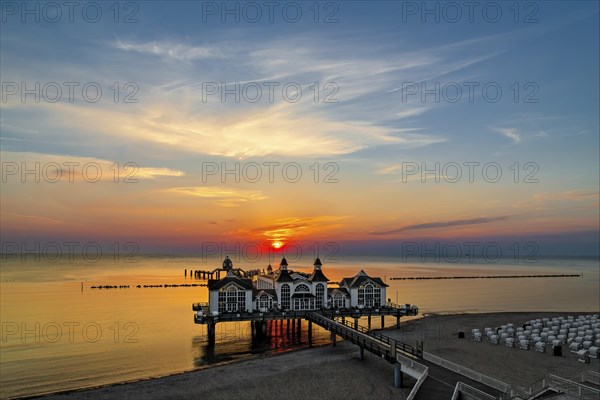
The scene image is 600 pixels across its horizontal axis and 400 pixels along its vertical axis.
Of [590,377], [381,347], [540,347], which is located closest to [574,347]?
[540,347]

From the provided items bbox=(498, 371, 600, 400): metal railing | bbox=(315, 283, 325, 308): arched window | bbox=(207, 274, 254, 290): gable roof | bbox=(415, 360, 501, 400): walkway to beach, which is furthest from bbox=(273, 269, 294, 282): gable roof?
bbox=(498, 371, 600, 400): metal railing

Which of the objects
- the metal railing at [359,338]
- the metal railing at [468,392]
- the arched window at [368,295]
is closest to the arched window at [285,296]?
the metal railing at [359,338]

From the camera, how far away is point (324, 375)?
34.4 m

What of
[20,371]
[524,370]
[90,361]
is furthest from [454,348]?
[20,371]

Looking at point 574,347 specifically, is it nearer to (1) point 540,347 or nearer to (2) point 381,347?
(1) point 540,347

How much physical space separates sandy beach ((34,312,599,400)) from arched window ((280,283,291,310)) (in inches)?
349

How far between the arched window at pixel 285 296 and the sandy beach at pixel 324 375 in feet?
29.1

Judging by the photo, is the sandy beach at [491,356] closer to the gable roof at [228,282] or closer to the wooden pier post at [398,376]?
the wooden pier post at [398,376]

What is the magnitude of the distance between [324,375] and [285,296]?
18867 millimetres

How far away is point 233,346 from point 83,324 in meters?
22.5

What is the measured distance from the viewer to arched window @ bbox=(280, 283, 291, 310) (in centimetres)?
5256

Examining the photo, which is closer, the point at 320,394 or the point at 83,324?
the point at 320,394

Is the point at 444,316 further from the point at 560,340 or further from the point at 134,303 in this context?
the point at 134,303

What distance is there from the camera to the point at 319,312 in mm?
52594
